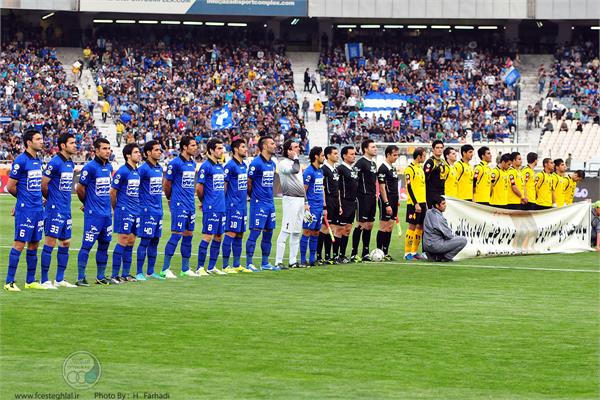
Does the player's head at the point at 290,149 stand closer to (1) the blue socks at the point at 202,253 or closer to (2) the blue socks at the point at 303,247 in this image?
(2) the blue socks at the point at 303,247

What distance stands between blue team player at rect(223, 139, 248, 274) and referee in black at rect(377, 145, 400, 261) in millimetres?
3285

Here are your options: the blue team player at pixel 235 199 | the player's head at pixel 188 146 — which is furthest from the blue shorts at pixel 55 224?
the blue team player at pixel 235 199

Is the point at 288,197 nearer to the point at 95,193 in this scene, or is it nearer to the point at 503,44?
the point at 95,193

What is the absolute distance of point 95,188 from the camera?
16.7m

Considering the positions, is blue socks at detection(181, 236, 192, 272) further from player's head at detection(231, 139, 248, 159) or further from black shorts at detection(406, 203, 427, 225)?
black shorts at detection(406, 203, 427, 225)

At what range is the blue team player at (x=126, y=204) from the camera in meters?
17.1

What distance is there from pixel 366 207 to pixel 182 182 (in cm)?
412

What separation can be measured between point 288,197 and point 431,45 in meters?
49.1

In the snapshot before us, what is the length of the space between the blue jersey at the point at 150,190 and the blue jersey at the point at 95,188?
889 mm

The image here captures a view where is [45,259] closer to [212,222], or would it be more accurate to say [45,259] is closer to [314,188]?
[212,222]

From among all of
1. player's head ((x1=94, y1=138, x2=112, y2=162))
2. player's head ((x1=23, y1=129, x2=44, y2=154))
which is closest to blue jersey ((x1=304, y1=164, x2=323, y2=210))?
player's head ((x1=94, y1=138, x2=112, y2=162))

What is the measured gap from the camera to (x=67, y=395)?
30.4 feet

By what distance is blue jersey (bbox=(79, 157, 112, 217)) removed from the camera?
54.5 feet

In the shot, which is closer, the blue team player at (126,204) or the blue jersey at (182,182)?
the blue team player at (126,204)
